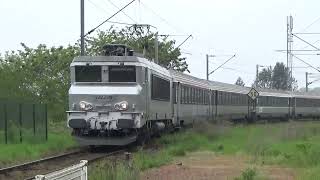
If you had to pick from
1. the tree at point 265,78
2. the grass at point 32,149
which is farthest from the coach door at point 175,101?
the tree at point 265,78

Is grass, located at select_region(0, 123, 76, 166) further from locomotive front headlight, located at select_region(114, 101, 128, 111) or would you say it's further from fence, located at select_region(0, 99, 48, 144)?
locomotive front headlight, located at select_region(114, 101, 128, 111)

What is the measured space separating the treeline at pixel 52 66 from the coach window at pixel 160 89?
47.3 feet

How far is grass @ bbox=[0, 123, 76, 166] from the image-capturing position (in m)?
21.3

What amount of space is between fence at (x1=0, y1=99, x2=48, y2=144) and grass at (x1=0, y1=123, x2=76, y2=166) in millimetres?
483

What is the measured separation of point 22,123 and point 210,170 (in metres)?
13.3

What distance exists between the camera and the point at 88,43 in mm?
59812

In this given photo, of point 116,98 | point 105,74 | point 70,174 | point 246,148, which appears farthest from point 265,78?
point 70,174

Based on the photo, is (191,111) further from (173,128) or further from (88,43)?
(88,43)

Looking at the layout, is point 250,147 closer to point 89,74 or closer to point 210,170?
point 89,74

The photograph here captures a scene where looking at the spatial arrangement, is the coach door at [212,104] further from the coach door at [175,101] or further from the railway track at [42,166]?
the railway track at [42,166]

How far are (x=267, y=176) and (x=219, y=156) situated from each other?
6.65 metres

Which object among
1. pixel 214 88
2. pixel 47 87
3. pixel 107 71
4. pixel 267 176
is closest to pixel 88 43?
pixel 47 87

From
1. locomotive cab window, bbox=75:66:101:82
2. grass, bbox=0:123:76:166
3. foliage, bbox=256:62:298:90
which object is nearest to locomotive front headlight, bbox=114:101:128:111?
locomotive cab window, bbox=75:66:101:82

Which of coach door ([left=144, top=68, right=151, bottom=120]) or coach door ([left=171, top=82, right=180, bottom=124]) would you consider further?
coach door ([left=171, top=82, right=180, bottom=124])
